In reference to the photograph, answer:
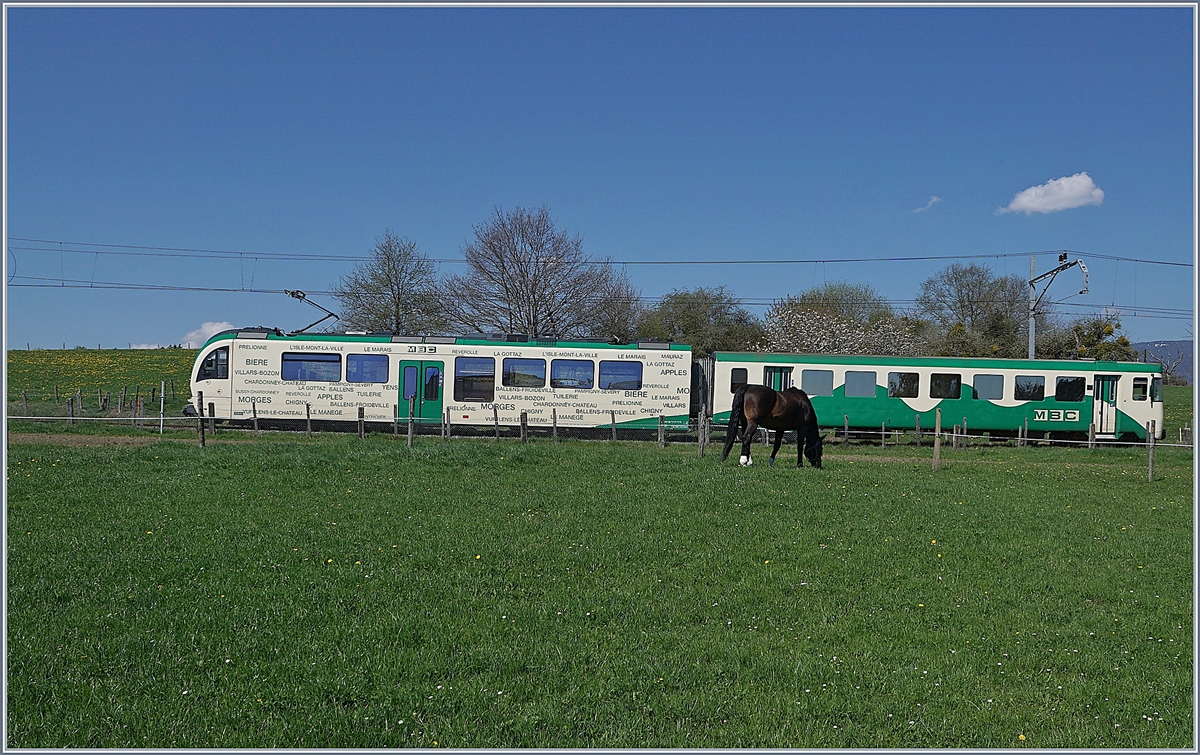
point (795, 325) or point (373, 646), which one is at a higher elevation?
point (795, 325)

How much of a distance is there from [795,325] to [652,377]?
27348mm

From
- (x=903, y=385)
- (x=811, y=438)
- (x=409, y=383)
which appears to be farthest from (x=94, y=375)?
(x=811, y=438)

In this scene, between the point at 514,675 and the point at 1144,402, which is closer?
the point at 514,675

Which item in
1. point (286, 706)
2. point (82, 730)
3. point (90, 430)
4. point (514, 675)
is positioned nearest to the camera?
point (82, 730)

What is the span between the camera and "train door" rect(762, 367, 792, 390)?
27969 millimetres

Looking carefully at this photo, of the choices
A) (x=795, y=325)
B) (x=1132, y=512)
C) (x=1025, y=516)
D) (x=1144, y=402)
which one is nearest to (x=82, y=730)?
(x=1025, y=516)

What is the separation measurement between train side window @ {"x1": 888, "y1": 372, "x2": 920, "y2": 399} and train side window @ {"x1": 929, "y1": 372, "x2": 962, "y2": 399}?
0.49 meters

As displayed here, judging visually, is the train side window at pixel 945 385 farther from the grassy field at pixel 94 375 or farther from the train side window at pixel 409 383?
the grassy field at pixel 94 375

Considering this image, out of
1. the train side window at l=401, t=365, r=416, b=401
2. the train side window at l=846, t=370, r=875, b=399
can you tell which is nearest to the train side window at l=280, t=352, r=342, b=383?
the train side window at l=401, t=365, r=416, b=401

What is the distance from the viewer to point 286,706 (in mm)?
5160

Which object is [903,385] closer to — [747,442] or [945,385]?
[945,385]

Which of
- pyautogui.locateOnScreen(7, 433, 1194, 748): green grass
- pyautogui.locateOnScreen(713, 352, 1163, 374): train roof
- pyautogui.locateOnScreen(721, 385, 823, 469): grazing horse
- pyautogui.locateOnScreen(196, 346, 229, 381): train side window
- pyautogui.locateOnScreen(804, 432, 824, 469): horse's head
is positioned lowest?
pyautogui.locateOnScreen(7, 433, 1194, 748): green grass

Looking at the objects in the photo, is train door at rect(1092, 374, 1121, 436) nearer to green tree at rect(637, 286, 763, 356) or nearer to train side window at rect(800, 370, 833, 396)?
train side window at rect(800, 370, 833, 396)

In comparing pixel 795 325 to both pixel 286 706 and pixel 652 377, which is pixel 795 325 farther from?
pixel 286 706
